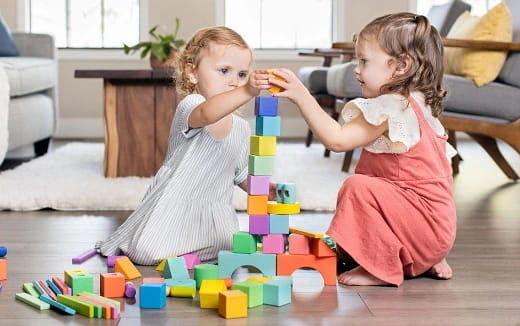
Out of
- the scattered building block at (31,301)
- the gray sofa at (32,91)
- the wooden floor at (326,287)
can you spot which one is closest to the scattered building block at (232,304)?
the wooden floor at (326,287)

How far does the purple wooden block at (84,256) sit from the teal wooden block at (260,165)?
0.57 meters

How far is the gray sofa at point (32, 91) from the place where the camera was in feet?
14.5

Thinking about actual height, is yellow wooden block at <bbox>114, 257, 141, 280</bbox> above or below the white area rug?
above

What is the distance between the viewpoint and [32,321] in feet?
5.63

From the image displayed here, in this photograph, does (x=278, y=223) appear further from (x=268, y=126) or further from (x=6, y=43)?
(x=6, y=43)

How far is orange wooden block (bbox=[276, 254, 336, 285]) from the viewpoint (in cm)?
204

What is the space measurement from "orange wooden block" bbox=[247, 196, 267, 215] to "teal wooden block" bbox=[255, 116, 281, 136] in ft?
0.47

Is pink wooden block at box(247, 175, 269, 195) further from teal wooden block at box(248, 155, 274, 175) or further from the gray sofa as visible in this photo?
the gray sofa

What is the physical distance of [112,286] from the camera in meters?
1.90

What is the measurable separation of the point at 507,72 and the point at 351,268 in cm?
208

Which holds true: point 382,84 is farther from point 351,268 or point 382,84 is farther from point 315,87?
point 315,87

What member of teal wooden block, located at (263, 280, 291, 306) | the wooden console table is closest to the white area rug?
the wooden console table

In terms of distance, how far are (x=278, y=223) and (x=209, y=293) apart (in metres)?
0.27

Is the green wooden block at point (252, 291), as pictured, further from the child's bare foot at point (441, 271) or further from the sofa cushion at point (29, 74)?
the sofa cushion at point (29, 74)
